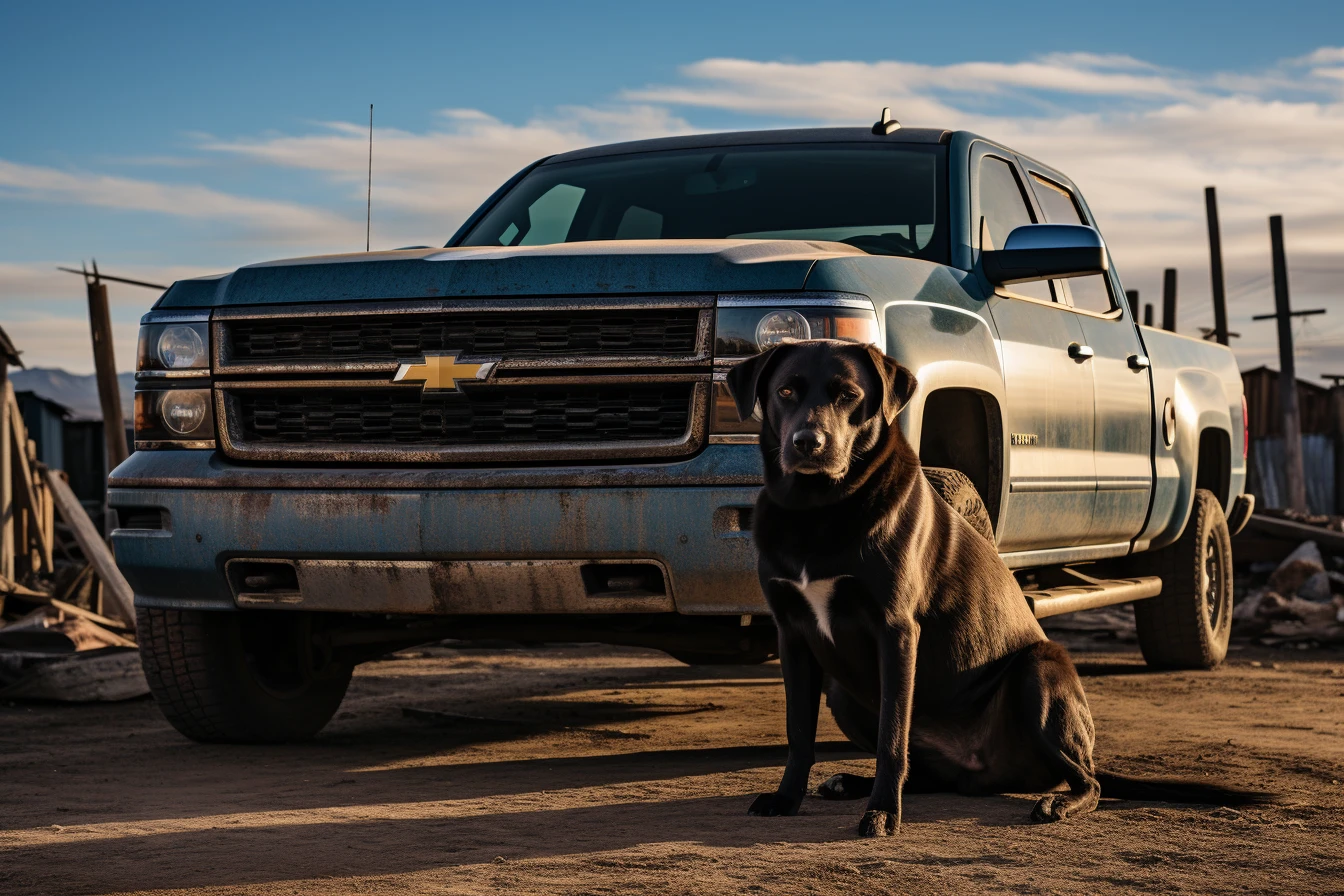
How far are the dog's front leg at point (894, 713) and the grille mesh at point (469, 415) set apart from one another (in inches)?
41.3

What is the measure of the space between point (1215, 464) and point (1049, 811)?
522cm

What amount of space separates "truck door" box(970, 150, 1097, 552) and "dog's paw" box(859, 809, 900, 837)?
1876mm

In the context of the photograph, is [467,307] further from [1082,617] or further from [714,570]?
[1082,617]

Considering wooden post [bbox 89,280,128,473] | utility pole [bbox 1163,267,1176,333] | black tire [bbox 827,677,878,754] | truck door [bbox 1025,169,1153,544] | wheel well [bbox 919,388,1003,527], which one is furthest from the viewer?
utility pole [bbox 1163,267,1176,333]

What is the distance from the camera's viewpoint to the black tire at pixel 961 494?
16.5 ft

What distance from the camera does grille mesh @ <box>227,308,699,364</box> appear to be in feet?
15.9

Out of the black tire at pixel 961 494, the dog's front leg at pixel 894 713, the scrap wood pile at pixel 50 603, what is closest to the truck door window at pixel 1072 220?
the black tire at pixel 961 494

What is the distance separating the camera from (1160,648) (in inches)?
340

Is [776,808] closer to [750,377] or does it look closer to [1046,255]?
[750,377]

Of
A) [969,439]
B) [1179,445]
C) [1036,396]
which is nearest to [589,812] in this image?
[969,439]

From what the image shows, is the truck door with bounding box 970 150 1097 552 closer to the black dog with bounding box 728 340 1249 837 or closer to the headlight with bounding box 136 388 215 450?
the black dog with bounding box 728 340 1249 837

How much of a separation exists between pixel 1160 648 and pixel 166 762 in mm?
5265

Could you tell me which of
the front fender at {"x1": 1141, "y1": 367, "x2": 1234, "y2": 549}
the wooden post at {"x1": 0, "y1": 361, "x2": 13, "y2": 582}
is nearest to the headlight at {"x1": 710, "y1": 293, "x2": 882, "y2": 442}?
A: the front fender at {"x1": 1141, "y1": 367, "x2": 1234, "y2": 549}

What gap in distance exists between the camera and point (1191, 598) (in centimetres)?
841
